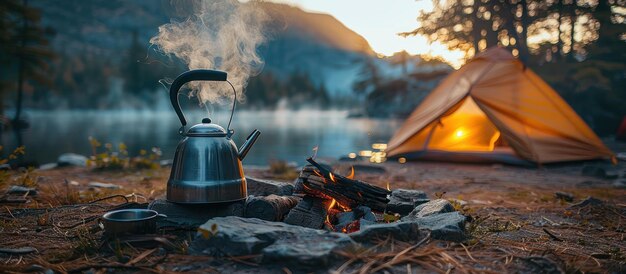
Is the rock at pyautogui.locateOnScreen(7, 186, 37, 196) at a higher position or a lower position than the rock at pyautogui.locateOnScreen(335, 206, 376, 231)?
lower

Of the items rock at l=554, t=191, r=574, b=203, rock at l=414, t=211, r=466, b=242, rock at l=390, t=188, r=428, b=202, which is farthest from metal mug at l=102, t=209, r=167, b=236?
rock at l=554, t=191, r=574, b=203

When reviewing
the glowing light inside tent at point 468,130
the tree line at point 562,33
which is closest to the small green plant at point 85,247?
the glowing light inside tent at point 468,130

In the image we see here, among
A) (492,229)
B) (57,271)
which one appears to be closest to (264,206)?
(57,271)

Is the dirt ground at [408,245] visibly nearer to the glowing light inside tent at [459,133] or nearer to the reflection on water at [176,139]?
the reflection on water at [176,139]

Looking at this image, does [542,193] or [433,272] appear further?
[542,193]

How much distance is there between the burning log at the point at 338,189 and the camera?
3.24 metres

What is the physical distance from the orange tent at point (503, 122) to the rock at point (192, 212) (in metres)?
6.24

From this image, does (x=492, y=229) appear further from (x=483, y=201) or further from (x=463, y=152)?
(x=463, y=152)

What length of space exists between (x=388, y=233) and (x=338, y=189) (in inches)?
27.3

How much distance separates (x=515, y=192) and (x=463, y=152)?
331 centimetres

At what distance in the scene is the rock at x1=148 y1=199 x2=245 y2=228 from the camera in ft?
10.2

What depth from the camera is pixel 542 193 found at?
542cm

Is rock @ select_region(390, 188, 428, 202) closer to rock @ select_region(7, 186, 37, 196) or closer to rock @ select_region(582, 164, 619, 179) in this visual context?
rock @ select_region(7, 186, 37, 196)

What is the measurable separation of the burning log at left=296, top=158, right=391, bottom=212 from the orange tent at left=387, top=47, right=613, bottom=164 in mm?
5608
